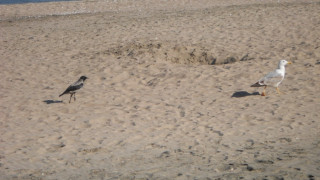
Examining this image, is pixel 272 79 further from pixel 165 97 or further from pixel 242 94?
pixel 165 97

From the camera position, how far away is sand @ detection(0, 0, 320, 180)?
698cm

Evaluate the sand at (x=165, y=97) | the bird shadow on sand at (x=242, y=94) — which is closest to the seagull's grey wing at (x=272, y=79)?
the sand at (x=165, y=97)

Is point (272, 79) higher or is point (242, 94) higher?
point (272, 79)

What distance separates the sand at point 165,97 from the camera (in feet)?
22.9

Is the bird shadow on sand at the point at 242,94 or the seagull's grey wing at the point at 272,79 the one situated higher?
the seagull's grey wing at the point at 272,79

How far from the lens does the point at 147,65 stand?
13.1 meters

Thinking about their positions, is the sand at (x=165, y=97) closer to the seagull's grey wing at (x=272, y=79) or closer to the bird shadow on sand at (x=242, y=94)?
the bird shadow on sand at (x=242, y=94)

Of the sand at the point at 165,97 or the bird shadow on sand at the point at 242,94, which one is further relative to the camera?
the bird shadow on sand at the point at 242,94

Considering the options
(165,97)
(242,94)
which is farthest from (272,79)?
(165,97)

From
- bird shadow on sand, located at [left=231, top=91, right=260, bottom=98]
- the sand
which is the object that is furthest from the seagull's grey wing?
bird shadow on sand, located at [left=231, top=91, right=260, bottom=98]

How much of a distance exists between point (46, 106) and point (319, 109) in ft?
20.3

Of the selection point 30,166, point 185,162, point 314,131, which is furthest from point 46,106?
point 314,131

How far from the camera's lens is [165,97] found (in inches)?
420

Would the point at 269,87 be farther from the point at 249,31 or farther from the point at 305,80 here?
the point at 249,31
